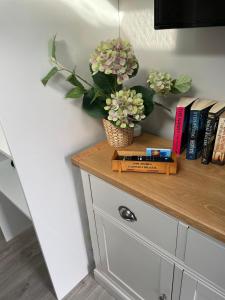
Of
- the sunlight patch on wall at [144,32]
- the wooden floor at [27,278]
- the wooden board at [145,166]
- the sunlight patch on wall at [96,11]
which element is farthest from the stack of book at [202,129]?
the wooden floor at [27,278]

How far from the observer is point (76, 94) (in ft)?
2.94

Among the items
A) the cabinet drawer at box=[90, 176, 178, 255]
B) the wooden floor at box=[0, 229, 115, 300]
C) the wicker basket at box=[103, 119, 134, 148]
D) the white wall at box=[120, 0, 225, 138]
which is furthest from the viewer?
the wooden floor at box=[0, 229, 115, 300]

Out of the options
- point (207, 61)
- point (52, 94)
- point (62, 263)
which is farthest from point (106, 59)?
point (62, 263)

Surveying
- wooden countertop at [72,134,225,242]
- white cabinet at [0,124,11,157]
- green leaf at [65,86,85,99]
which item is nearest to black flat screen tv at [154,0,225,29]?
green leaf at [65,86,85,99]

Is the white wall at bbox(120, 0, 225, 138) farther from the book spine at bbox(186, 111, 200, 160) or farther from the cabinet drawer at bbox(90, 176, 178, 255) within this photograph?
the cabinet drawer at bbox(90, 176, 178, 255)

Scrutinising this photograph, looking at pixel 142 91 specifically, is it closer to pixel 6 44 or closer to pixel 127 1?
pixel 127 1

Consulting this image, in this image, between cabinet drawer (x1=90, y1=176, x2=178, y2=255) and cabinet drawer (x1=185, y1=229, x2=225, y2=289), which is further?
cabinet drawer (x1=90, y1=176, x2=178, y2=255)

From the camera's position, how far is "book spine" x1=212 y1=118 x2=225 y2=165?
2.65 feet

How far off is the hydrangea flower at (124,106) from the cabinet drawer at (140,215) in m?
0.25

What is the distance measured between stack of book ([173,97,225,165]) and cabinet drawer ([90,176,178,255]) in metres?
0.28

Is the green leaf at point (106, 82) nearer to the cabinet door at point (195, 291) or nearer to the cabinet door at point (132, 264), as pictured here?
the cabinet door at point (132, 264)

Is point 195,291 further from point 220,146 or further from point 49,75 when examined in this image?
point 49,75

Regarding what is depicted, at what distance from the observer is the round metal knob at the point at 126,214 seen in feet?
2.82

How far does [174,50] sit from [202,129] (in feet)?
1.12
